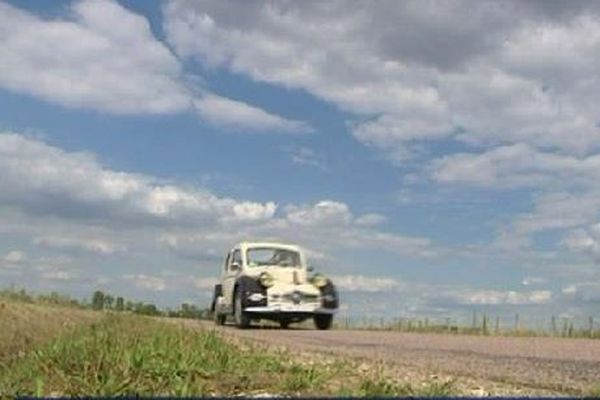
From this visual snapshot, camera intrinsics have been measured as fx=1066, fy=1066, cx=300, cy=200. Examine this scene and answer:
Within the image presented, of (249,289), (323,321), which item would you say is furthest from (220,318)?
(323,321)

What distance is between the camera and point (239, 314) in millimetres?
23406

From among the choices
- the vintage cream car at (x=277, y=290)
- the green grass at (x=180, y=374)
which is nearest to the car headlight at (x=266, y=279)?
the vintage cream car at (x=277, y=290)

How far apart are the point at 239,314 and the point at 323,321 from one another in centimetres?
192

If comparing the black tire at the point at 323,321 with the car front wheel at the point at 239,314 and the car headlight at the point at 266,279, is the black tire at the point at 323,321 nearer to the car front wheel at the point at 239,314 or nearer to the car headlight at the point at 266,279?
the car headlight at the point at 266,279

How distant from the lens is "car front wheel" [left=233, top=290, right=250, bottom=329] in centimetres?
2311

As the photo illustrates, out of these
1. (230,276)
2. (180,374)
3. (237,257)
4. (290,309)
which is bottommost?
(180,374)

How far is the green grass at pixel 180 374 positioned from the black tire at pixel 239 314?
12757 mm

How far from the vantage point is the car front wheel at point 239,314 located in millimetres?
23109

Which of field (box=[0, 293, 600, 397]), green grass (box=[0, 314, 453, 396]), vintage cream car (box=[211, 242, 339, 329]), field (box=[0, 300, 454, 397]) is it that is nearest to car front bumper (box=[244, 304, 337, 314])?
vintage cream car (box=[211, 242, 339, 329])

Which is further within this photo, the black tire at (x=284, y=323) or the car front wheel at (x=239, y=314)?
the black tire at (x=284, y=323)

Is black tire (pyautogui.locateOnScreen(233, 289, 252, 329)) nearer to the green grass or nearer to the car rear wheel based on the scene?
the car rear wheel

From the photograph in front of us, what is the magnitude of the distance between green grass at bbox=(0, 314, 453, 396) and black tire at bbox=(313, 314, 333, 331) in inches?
527

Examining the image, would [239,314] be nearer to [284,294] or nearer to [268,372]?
[284,294]

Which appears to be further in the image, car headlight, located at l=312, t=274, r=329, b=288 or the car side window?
the car side window
